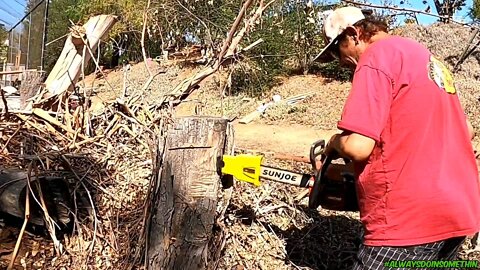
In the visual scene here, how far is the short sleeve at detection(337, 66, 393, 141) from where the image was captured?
7.14ft

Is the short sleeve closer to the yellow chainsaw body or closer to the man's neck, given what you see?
the man's neck

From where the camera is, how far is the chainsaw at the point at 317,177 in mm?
2750

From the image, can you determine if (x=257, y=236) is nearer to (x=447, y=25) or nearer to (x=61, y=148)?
(x=61, y=148)

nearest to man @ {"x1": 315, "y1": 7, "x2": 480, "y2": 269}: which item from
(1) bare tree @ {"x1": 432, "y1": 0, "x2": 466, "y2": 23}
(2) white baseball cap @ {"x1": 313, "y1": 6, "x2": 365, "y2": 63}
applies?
(2) white baseball cap @ {"x1": 313, "y1": 6, "x2": 365, "y2": 63}

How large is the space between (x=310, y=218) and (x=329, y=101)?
24.7ft

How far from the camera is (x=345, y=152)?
2.25 meters

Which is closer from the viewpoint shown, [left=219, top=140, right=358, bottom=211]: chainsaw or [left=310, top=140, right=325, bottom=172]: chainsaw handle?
[left=219, top=140, right=358, bottom=211]: chainsaw

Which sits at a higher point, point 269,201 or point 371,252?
point 371,252

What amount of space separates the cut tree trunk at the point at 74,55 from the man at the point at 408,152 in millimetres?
3775

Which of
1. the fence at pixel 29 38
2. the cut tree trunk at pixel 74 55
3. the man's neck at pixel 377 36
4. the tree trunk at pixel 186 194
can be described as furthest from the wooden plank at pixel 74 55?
the fence at pixel 29 38

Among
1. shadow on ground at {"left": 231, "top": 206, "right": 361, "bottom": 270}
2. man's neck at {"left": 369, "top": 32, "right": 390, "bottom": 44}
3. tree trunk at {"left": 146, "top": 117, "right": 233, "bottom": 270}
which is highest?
man's neck at {"left": 369, "top": 32, "right": 390, "bottom": 44}

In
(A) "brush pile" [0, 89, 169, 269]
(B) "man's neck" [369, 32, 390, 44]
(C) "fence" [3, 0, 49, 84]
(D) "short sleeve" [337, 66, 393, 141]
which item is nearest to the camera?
(D) "short sleeve" [337, 66, 393, 141]

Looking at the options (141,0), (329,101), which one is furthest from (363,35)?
(141,0)

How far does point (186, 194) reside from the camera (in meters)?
3.08
